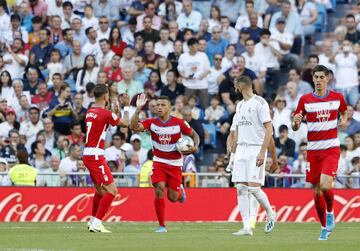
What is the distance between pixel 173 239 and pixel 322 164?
2488 mm

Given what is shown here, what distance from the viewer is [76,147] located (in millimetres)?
27984

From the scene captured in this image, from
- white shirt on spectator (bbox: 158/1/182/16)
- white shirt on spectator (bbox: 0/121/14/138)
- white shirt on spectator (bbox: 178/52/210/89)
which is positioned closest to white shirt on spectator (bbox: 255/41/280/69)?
white shirt on spectator (bbox: 178/52/210/89)

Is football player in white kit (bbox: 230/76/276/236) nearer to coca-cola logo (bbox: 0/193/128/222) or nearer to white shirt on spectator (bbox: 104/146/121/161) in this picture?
coca-cola logo (bbox: 0/193/128/222)

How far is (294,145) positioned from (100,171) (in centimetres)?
948

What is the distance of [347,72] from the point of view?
3038 centimetres

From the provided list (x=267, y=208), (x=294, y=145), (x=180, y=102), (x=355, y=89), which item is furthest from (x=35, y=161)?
(x=267, y=208)

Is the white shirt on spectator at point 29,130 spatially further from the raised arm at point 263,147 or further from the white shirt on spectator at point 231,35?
the raised arm at point 263,147

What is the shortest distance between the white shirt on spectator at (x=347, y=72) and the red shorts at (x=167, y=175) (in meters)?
10.2

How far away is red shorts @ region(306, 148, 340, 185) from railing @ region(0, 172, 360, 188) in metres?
8.03

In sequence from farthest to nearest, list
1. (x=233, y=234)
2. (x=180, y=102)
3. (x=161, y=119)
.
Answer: (x=180, y=102)
(x=161, y=119)
(x=233, y=234)

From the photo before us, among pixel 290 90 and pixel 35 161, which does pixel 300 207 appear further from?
pixel 35 161

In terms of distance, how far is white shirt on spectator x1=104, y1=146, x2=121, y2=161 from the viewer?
28.2 metres

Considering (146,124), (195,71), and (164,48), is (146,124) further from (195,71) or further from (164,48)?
(164,48)

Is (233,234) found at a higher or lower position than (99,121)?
lower
